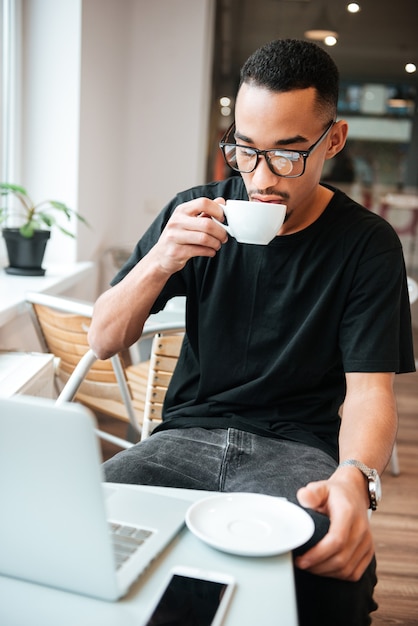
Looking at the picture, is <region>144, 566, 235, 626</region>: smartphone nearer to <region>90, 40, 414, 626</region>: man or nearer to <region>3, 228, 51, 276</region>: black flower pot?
<region>90, 40, 414, 626</region>: man

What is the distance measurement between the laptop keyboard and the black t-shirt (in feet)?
1.85

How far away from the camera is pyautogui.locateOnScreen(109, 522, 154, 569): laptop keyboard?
0.74 meters

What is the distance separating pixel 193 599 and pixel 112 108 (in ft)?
13.2

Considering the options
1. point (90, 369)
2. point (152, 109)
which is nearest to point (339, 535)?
point (90, 369)

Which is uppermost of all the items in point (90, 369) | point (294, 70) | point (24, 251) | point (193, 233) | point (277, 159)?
point (294, 70)

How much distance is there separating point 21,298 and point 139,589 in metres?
1.92

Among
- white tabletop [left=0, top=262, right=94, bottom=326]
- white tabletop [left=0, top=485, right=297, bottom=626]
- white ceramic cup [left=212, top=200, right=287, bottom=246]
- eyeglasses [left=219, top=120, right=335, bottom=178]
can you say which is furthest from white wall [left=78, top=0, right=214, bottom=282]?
white tabletop [left=0, top=485, right=297, bottom=626]

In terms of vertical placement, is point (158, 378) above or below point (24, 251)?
below

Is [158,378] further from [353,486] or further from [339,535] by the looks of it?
[339,535]

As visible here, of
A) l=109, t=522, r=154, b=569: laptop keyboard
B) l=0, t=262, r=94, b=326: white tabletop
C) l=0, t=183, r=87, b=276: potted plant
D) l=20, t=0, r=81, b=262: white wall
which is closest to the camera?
l=109, t=522, r=154, b=569: laptop keyboard

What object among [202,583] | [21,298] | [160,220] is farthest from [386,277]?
Result: [21,298]

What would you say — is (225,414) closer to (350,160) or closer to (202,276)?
(202,276)

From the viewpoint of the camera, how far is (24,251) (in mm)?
2963

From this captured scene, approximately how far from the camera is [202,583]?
2.33 feet
